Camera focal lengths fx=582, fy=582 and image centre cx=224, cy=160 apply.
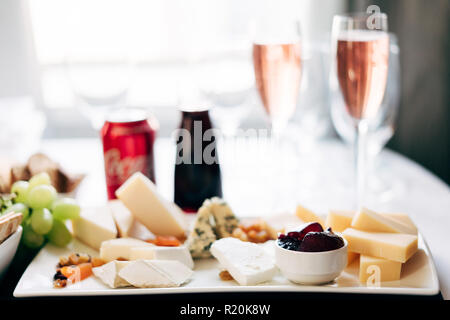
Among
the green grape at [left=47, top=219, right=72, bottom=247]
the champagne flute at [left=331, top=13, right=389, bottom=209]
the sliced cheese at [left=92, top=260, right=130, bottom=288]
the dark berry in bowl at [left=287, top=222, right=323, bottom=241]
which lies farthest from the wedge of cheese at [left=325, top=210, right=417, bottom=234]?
the green grape at [left=47, top=219, right=72, bottom=247]

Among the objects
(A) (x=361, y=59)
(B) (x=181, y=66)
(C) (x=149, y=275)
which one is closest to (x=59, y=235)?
(C) (x=149, y=275)

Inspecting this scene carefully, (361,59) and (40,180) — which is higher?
(361,59)

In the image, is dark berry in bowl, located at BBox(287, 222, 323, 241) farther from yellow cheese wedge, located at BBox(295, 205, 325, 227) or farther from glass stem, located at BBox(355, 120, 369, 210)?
glass stem, located at BBox(355, 120, 369, 210)

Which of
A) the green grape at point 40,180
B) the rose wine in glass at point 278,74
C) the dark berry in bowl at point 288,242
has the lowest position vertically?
the dark berry in bowl at point 288,242

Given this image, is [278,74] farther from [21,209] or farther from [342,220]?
[21,209]

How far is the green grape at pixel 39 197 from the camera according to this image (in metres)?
0.97

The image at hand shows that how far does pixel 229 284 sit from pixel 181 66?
146 cm

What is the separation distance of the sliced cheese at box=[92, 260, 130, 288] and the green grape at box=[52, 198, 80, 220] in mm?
172

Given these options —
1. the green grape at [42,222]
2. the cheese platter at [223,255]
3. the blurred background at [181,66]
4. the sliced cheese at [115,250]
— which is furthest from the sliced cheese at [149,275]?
the blurred background at [181,66]

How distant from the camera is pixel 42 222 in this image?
935mm

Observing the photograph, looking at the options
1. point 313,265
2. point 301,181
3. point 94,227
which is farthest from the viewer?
point 301,181

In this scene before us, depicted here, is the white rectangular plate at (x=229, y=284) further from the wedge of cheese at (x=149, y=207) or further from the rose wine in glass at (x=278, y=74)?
the rose wine in glass at (x=278, y=74)

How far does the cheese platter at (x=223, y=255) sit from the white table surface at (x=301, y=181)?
0.09 m

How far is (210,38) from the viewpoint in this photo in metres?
1.17
